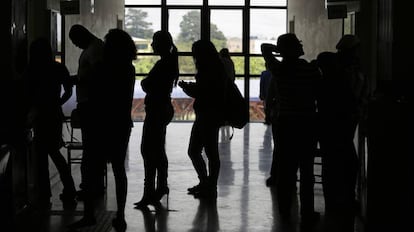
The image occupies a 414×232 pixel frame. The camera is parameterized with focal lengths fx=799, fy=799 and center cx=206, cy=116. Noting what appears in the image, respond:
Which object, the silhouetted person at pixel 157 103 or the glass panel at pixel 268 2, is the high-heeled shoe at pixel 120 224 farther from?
the glass panel at pixel 268 2

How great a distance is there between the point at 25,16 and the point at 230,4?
40.2ft

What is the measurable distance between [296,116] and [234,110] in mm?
1296

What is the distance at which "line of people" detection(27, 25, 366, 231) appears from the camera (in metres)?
5.87

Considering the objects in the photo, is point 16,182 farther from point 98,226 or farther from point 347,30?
point 347,30

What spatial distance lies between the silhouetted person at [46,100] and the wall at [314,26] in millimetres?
4531

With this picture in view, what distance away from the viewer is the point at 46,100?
276 inches

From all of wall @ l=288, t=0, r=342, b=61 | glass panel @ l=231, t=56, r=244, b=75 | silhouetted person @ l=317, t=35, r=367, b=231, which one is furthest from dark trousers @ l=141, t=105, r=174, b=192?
glass panel @ l=231, t=56, r=244, b=75

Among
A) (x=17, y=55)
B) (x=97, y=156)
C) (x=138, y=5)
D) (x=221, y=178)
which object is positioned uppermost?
(x=138, y=5)

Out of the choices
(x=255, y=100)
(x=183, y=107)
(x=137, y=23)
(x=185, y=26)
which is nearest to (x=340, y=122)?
(x=255, y=100)

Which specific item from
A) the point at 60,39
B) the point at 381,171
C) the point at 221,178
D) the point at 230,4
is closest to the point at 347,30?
the point at 221,178

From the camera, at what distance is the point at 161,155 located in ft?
23.4

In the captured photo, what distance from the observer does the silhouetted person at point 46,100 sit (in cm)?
696

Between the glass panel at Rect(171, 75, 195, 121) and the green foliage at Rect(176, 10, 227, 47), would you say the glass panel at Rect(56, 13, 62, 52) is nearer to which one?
the glass panel at Rect(171, 75, 195, 121)

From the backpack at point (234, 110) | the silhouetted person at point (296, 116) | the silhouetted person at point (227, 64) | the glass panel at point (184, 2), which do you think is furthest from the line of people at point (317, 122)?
the glass panel at point (184, 2)
